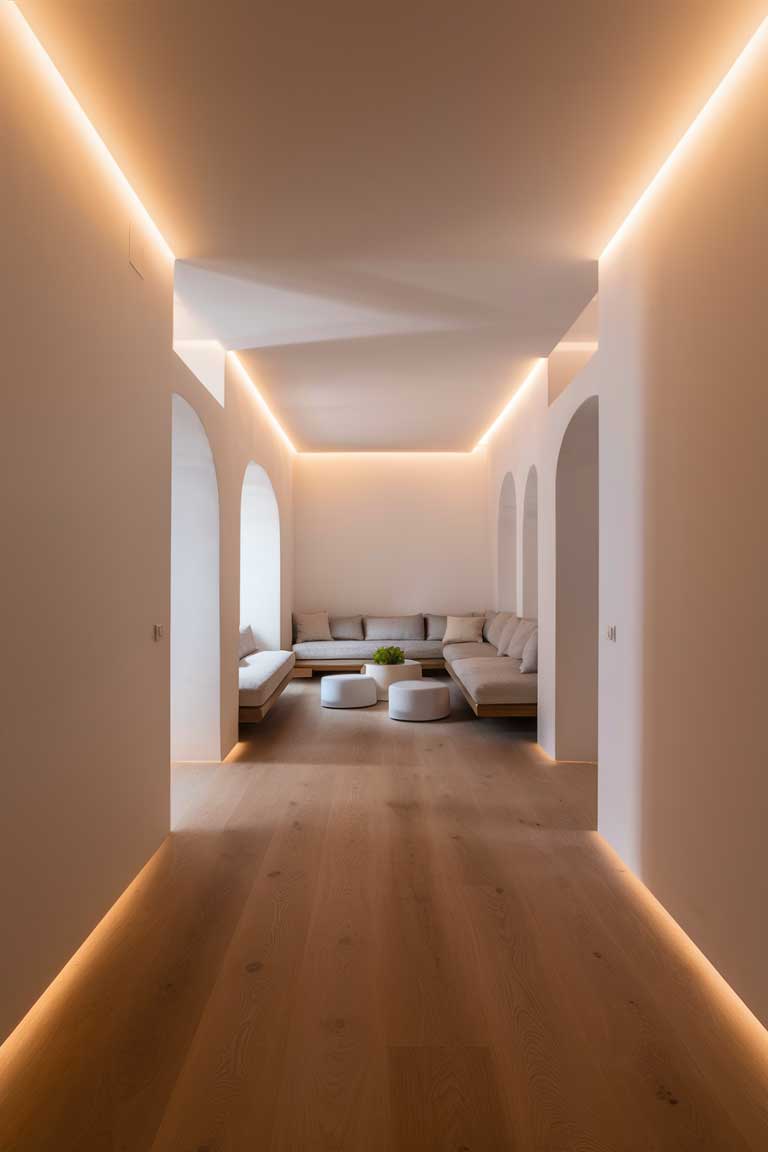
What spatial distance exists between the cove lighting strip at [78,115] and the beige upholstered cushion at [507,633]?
4.71 m

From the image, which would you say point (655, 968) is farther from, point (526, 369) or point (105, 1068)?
point (526, 369)

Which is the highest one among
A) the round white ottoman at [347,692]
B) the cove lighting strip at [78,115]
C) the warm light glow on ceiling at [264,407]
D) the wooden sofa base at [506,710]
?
the cove lighting strip at [78,115]

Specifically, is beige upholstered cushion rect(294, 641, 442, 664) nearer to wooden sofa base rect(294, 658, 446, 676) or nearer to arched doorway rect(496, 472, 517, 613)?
wooden sofa base rect(294, 658, 446, 676)

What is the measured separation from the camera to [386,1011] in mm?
2164

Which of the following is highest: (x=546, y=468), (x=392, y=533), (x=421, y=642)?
(x=546, y=468)

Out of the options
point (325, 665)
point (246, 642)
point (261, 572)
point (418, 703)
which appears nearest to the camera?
point (418, 703)

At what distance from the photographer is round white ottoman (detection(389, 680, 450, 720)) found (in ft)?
20.8

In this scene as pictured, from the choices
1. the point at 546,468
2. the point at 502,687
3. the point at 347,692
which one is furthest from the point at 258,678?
the point at 546,468

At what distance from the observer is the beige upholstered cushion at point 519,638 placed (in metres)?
6.58

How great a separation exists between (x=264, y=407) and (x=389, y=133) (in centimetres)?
442

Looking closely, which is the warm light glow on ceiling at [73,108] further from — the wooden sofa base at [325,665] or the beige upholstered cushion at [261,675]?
the wooden sofa base at [325,665]

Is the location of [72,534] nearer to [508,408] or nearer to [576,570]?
[576,570]

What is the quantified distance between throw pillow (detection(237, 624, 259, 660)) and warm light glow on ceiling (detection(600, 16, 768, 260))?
5.30 m

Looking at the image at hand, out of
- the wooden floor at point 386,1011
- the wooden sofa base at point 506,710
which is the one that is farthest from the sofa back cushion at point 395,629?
the wooden floor at point 386,1011
